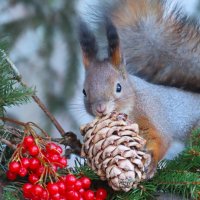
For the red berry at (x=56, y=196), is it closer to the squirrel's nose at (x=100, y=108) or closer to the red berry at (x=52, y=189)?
the red berry at (x=52, y=189)

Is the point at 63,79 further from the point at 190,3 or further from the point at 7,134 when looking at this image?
the point at 7,134

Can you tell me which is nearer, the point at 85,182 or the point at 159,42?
the point at 85,182

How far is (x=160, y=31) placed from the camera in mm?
1479

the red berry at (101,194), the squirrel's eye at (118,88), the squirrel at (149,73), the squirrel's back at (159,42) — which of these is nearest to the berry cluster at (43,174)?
the red berry at (101,194)

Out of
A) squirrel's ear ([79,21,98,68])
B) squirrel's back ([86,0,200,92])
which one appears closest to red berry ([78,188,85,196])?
squirrel's ear ([79,21,98,68])

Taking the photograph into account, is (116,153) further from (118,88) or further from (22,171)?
(118,88)

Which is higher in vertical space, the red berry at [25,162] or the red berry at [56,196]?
the red berry at [25,162]

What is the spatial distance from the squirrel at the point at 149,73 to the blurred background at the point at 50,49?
0.63ft

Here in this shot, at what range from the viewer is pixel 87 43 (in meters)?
1.16

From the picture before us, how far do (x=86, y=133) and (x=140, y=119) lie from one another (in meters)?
0.35

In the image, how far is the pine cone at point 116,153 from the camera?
2.71 ft

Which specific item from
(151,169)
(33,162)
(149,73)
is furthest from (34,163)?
(149,73)

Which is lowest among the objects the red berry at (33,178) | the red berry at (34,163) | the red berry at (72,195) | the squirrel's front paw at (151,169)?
the squirrel's front paw at (151,169)

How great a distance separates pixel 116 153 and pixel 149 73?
2.22 feet
